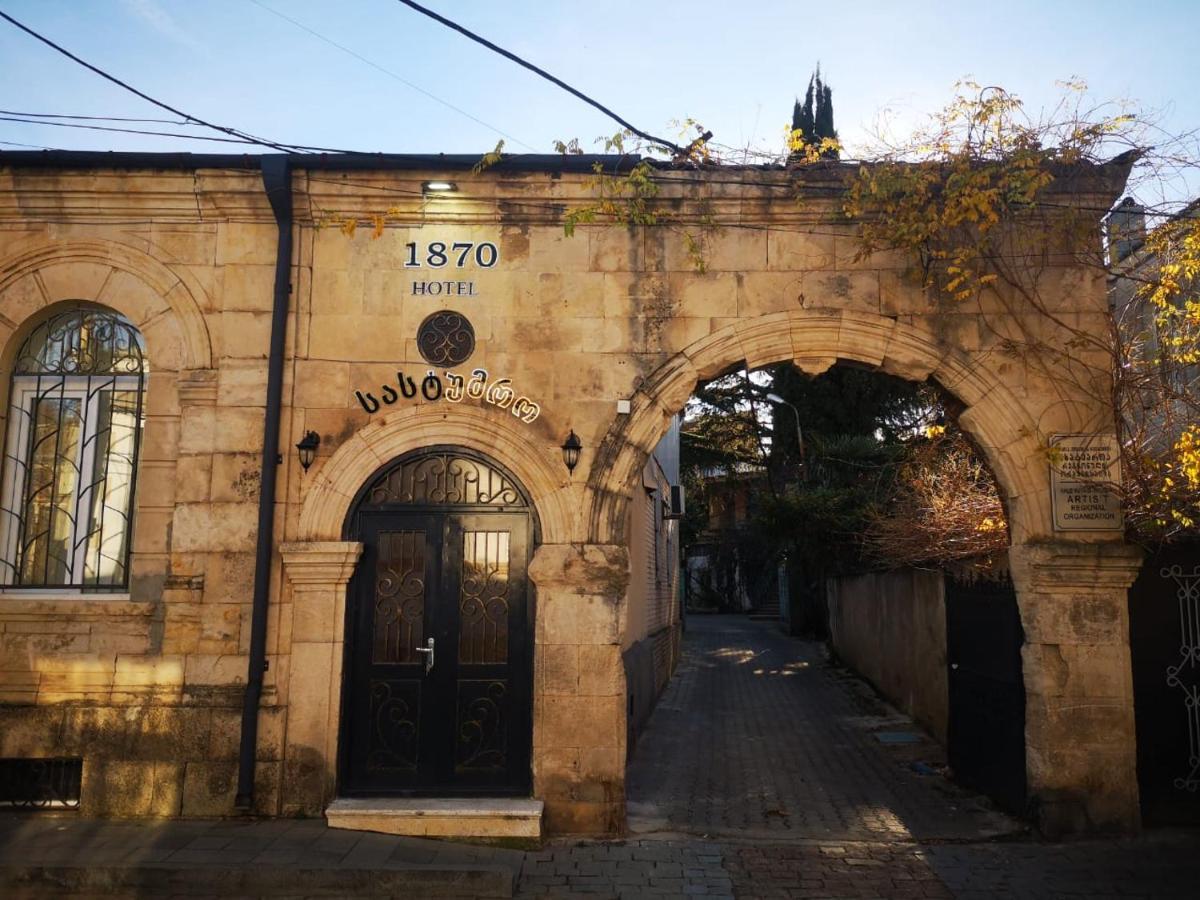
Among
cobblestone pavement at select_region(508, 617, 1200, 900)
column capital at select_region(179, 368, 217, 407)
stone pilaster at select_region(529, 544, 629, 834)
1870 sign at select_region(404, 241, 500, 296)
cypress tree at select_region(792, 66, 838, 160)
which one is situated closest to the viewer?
cobblestone pavement at select_region(508, 617, 1200, 900)

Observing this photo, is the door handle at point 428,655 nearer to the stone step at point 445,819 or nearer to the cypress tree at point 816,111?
the stone step at point 445,819

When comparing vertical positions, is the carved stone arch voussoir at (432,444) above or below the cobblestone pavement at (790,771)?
above

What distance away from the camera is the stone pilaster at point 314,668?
7.00 m

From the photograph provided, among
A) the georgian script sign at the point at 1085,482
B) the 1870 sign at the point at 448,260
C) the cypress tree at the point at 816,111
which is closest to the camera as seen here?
the georgian script sign at the point at 1085,482

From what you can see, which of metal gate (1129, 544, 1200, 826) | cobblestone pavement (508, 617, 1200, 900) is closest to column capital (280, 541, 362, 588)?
cobblestone pavement (508, 617, 1200, 900)

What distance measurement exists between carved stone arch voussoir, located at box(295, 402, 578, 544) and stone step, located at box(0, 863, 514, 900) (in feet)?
7.79

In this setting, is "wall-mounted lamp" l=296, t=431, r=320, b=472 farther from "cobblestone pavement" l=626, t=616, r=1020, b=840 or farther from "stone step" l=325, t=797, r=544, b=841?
"cobblestone pavement" l=626, t=616, r=1020, b=840

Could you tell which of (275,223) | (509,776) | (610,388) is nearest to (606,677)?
(509,776)

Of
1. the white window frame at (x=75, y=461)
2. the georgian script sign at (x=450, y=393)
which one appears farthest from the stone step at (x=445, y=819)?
the georgian script sign at (x=450, y=393)

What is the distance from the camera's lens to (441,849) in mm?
6457

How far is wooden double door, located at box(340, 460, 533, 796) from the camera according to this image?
281 inches

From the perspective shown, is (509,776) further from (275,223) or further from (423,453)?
(275,223)

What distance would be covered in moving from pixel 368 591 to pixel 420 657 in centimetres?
65

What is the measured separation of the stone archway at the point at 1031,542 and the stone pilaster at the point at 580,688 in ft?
0.72
